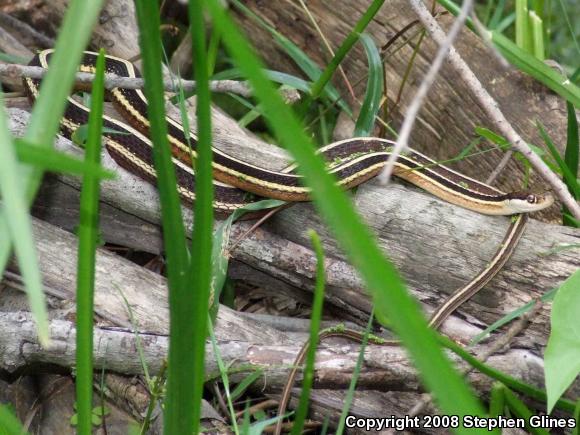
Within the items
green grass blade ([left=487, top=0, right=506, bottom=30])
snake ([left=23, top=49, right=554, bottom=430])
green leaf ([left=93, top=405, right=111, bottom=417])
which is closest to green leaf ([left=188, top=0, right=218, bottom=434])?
green leaf ([left=93, top=405, right=111, bottom=417])

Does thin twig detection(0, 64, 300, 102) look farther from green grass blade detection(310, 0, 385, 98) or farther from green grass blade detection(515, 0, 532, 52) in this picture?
green grass blade detection(515, 0, 532, 52)

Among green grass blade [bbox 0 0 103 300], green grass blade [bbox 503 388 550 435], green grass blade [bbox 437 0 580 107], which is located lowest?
green grass blade [bbox 503 388 550 435]

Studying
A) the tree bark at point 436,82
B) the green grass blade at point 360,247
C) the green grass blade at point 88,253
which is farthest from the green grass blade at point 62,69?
the tree bark at point 436,82

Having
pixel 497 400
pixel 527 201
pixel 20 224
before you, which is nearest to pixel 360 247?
pixel 20 224

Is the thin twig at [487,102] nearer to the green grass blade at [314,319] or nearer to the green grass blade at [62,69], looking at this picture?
the green grass blade at [314,319]

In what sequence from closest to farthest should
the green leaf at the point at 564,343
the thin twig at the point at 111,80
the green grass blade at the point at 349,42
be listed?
the green leaf at the point at 564,343, the thin twig at the point at 111,80, the green grass blade at the point at 349,42

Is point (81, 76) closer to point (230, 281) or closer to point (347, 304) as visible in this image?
point (230, 281)

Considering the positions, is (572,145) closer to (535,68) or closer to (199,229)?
(535,68)
